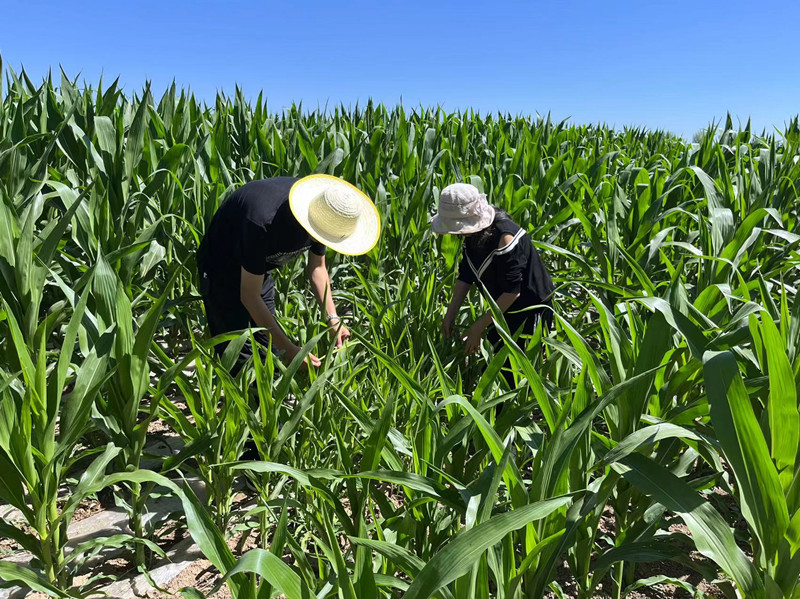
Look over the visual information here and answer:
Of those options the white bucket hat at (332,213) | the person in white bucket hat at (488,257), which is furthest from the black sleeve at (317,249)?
the person in white bucket hat at (488,257)

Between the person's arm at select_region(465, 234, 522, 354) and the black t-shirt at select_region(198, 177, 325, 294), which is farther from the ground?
the black t-shirt at select_region(198, 177, 325, 294)

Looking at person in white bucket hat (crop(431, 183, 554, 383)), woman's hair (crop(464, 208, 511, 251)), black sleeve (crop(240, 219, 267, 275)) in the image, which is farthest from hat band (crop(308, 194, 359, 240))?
woman's hair (crop(464, 208, 511, 251))

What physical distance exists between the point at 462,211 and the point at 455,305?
0.43m

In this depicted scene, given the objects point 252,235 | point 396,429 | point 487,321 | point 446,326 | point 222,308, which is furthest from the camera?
point 446,326

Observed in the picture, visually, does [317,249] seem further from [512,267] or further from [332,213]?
[512,267]

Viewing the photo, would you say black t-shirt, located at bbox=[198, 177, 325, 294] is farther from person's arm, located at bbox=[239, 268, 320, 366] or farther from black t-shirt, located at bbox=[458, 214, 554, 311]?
black t-shirt, located at bbox=[458, 214, 554, 311]

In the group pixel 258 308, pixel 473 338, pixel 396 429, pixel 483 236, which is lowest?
pixel 396 429

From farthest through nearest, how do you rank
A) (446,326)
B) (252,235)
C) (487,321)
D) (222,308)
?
(446,326) → (487,321) → (222,308) → (252,235)

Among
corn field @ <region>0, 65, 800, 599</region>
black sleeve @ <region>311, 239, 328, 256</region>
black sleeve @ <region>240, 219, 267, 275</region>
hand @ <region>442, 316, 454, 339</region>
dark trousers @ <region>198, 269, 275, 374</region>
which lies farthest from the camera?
hand @ <region>442, 316, 454, 339</region>

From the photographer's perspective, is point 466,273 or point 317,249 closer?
point 317,249

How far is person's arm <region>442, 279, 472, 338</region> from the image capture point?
2.36m

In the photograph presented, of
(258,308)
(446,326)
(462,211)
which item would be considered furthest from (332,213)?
(446,326)

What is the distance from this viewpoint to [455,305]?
7.82 feet

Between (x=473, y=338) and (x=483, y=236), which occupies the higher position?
(x=483, y=236)
